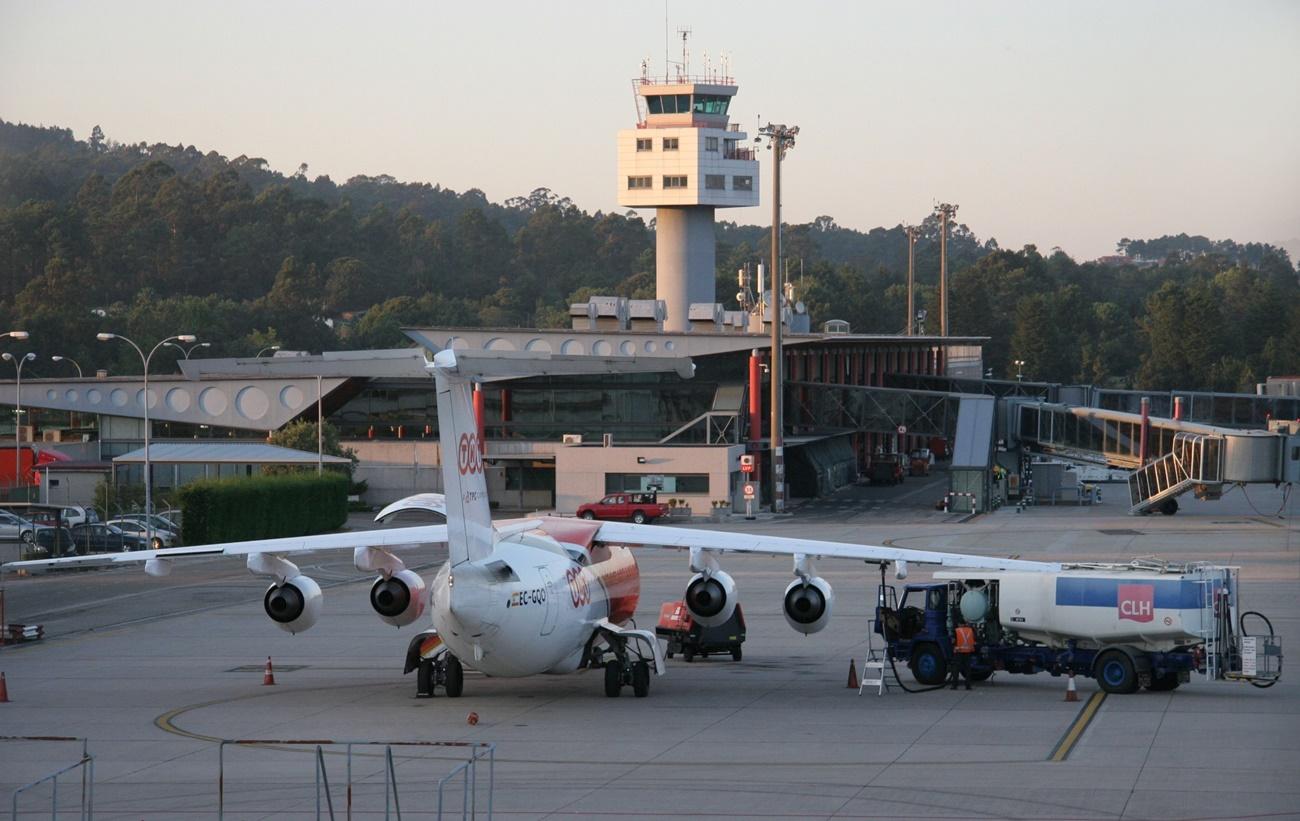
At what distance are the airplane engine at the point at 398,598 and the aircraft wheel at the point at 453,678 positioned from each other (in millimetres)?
1234

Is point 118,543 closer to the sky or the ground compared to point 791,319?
closer to the ground

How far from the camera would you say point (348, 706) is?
30.5 m

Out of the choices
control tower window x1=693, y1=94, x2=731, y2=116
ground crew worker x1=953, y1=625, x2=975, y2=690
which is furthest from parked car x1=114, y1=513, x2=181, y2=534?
control tower window x1=693, y1=94, x2=731, y2=116

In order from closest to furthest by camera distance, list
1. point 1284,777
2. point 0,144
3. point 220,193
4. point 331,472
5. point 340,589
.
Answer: point 0,144
point 1284,777
point 340,589
point 331,472
point 220,193

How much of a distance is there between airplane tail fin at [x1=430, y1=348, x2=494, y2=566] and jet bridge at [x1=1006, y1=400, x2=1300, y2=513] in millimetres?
49768

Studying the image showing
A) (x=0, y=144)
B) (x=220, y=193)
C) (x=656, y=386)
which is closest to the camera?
(x=0, y=144)

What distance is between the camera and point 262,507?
218 ft

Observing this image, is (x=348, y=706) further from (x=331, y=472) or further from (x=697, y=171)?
(x=697, y=171)

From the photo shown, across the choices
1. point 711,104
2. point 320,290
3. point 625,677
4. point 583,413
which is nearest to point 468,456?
point 625,677

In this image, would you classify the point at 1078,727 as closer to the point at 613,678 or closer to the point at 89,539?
the point at 613,678

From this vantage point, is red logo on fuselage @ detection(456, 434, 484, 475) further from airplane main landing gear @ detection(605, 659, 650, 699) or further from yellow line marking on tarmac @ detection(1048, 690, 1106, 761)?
yellow line marking on tarmac @ detection(1048, 690, 1106, 761)

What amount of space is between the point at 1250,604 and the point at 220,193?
149 m

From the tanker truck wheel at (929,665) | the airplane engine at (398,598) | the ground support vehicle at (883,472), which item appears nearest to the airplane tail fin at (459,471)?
the airplane engine at (398,598)

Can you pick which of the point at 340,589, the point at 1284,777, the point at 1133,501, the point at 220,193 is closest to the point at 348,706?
the point at 1284,777
